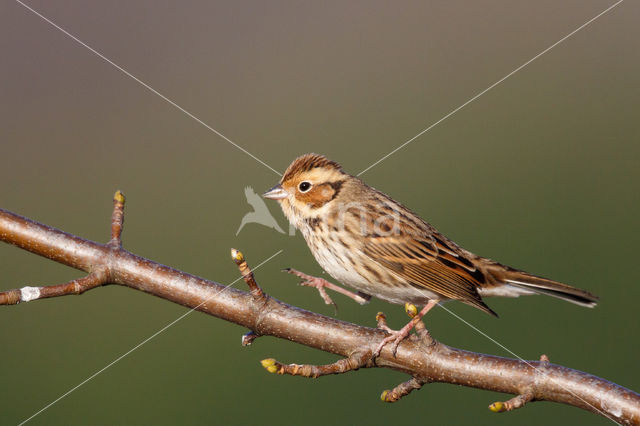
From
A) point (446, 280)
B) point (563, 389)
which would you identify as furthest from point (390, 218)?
point (563, 389)

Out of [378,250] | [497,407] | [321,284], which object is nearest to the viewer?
[497,407]

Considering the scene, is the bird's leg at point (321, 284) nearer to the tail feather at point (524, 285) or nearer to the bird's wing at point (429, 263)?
the bird's wing at point (429, 263)

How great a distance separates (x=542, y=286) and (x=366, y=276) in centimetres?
136

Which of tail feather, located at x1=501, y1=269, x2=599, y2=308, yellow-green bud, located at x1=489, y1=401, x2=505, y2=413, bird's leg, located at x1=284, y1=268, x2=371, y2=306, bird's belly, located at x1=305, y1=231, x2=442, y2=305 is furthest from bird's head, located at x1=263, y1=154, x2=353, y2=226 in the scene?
yellow-green bud, located at x1=489, y1=401, x2=505, y2=413

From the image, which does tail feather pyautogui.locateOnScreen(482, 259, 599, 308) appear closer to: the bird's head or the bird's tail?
the bird's tail

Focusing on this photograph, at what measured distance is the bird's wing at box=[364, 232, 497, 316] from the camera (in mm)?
4426

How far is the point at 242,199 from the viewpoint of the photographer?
7.51m

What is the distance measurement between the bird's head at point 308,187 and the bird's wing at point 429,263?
0.50 m

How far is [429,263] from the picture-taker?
4.72 m

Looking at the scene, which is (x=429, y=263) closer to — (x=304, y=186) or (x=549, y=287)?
(x=549, y=287)

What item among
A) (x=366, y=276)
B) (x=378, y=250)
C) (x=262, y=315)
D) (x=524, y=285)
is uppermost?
(x=378, y=250)

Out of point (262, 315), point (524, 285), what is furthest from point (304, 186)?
point (524, 285)

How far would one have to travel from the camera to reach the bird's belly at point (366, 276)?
176 inches

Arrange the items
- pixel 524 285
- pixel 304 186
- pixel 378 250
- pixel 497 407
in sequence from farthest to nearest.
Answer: pixel 524 285 → pixel 304 186 → pixel 378 250 → pixel 497 407
